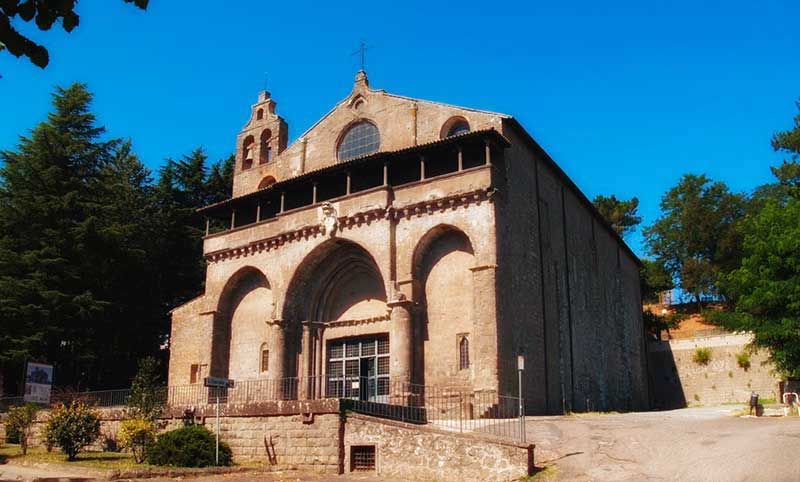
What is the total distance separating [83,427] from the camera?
2095 centimetres

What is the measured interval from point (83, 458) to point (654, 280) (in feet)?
162

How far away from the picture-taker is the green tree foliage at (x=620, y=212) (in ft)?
213

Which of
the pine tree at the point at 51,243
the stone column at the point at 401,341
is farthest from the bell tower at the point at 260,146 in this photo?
the stone column at the point at 401,341

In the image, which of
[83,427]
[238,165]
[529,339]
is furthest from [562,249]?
[83,427]

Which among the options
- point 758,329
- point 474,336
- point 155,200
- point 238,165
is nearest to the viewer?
point 474,336

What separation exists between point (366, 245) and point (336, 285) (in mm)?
3464

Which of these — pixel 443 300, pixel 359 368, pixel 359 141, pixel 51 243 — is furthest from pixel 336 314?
pixel 51 243

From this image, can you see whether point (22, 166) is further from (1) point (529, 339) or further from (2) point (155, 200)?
(1) point (529, 339)

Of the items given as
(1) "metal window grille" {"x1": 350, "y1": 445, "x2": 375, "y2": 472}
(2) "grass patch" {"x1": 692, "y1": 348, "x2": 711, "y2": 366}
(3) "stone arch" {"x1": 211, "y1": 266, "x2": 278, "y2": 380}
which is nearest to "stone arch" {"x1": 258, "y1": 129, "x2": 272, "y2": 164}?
(3) "stone arch" {"x1": 211, "y1": 266, "x2": 278, "y2": 380}

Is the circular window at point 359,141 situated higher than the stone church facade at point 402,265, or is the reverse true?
the circular window at point 359,141

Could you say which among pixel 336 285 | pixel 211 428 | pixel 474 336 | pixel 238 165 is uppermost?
pixel 238 165

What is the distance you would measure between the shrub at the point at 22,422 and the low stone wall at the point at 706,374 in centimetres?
3598

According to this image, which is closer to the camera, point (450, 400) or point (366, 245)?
point (450, 400)

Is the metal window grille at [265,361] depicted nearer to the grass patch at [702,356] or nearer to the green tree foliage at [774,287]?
the green tree foliage at [774,287]
